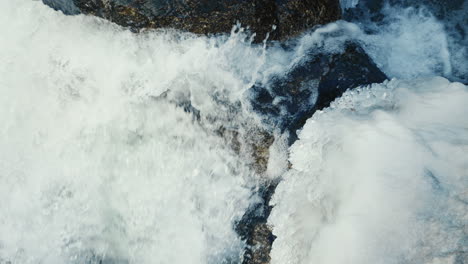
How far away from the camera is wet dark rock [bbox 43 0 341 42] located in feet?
9.39

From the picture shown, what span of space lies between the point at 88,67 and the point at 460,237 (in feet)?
10.1

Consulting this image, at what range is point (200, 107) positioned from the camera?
313 centimetres

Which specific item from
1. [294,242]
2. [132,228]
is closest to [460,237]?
[294,242]

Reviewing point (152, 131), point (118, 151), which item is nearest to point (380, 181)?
point (152, 131)

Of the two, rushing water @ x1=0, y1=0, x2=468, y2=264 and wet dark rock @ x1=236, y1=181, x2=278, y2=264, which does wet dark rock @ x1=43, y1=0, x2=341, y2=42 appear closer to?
rushing water @ x1=0, y1=0, x2=468, y2=264

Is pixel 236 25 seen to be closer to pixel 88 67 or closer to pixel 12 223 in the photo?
pixel 88 67

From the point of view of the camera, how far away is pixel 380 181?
2312 millimetres

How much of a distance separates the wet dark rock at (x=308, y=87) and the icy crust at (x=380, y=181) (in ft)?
0.34

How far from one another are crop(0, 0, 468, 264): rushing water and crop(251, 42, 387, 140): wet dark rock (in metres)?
0.09

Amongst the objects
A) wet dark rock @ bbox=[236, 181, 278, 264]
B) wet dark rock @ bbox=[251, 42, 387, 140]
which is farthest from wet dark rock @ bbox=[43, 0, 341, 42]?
wet dark rock @ bbox=[236, 181, 278, 264]

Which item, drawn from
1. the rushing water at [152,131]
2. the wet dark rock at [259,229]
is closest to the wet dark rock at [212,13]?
the rushing water at [152,131]

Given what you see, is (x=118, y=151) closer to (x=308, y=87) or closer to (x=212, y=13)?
(x=212, y=13)

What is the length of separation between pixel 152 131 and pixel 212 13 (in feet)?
3.75

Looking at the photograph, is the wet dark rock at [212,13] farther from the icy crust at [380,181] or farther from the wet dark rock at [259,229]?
the wet dark rock at [259,229]
